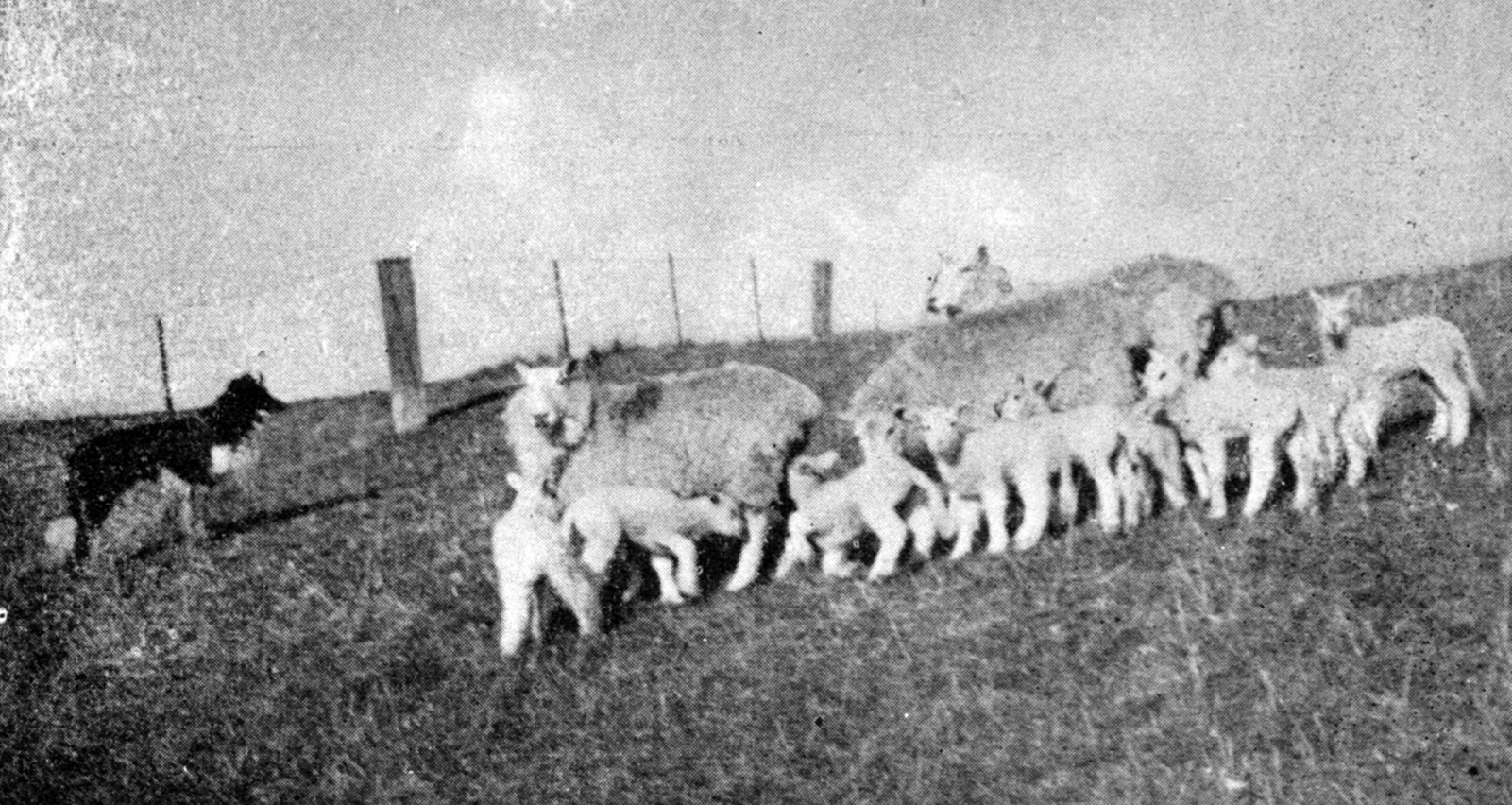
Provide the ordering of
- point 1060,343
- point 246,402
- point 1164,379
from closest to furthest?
1. point 1164,379
2. point 1060,343
3. point 246,402

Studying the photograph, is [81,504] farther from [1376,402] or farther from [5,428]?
[1376,402]

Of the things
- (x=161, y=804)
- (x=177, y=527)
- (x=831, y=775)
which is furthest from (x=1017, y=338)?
(x=177, y=527)

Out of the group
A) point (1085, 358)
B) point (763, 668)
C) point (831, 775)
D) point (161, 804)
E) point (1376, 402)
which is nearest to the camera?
point (831, 775)

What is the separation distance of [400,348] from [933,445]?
12.5 meters

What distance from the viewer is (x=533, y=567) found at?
7.39 meters

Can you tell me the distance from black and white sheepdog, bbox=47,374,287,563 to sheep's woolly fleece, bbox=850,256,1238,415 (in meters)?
8.28

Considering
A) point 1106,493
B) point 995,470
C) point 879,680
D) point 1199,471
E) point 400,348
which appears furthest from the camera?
point 400,348

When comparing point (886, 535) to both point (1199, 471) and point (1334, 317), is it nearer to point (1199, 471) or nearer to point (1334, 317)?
point (1199, 471)

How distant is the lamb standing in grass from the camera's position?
9.91 metres

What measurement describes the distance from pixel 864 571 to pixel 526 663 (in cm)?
283

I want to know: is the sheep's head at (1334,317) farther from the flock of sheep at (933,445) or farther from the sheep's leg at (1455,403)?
the sheep's leg at (1455,403)

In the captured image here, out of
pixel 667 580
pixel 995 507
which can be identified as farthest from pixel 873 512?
pixel 667 580

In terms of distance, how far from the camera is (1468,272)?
66.8 feet

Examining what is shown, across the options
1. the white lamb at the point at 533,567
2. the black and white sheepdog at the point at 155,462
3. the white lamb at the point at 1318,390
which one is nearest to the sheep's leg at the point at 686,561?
the white lamb at the point at 533,567
